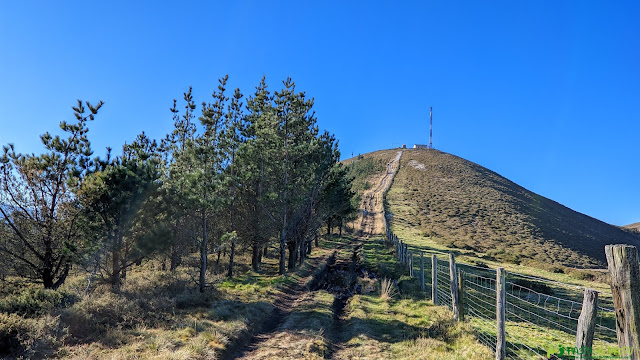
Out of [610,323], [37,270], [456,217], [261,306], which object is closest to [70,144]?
[37,270]

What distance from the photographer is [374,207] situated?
228 feet

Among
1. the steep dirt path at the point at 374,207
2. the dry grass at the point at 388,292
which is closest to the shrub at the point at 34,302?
the dry grass at the point at 388,292

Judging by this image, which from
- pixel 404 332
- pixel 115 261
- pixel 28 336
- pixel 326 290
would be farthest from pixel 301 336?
pixel 115 261

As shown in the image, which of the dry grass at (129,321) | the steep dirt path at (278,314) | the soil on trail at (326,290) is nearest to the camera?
the dry grass at (129,321)

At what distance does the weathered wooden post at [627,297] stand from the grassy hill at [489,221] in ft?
106

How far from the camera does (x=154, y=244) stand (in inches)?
586

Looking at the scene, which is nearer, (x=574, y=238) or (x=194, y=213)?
(x=194, y=213)

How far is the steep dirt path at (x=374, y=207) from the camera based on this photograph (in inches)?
2141

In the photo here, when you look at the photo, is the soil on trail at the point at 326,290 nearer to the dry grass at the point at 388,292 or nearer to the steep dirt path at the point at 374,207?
the dry grass at the point at 388,292

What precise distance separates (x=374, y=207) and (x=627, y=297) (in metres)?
65.9

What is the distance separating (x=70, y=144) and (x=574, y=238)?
2749 inches

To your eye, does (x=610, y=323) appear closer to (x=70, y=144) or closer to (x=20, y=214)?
(x=70, y=144)

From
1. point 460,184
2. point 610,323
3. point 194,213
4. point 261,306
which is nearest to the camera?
point 261,306

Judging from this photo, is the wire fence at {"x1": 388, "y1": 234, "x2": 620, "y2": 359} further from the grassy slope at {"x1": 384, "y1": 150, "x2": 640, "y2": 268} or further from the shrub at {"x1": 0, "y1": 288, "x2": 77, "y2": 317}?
the grassy slope at {"x1": 384, "y1": 150, "x2": 640, "y2": 268}
